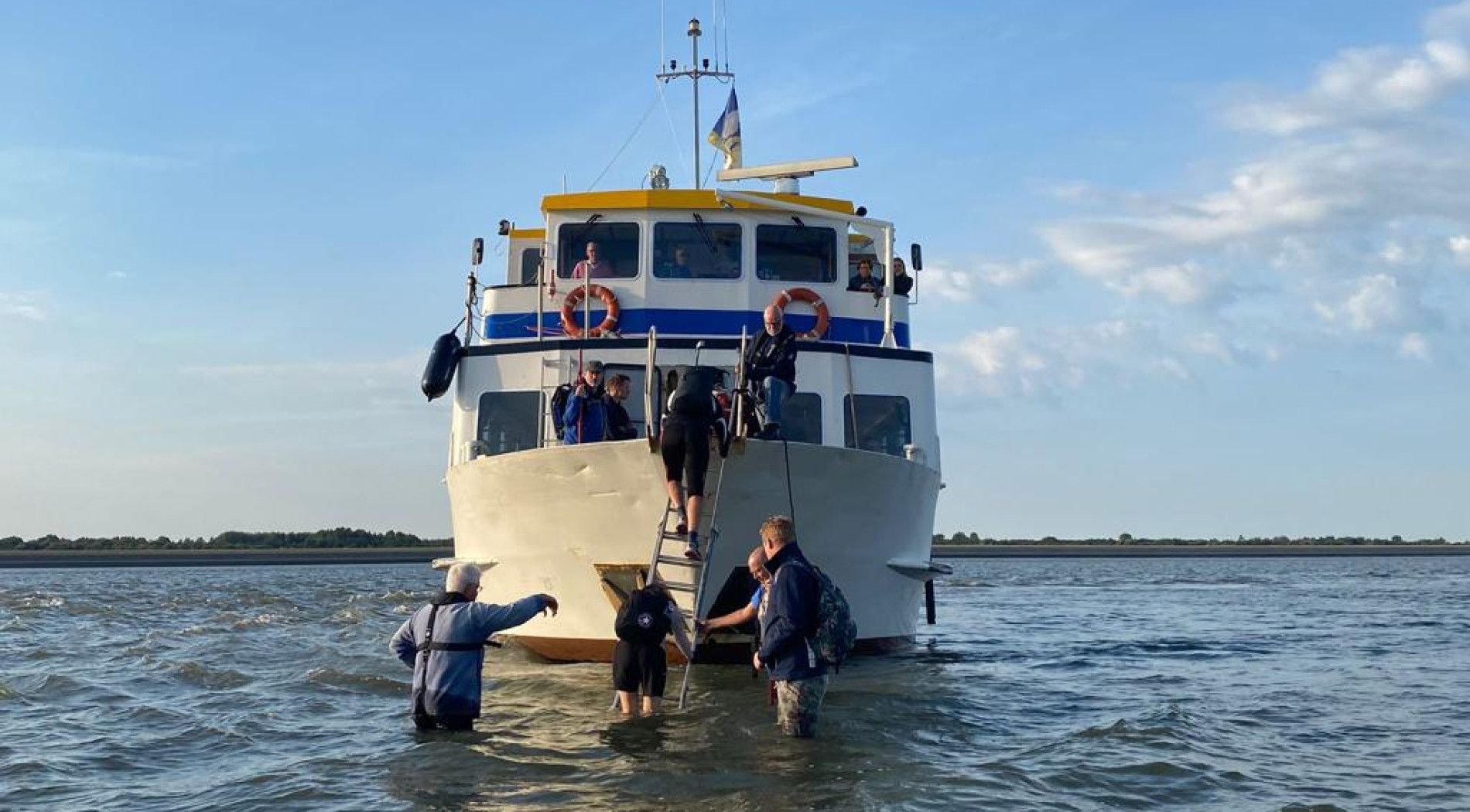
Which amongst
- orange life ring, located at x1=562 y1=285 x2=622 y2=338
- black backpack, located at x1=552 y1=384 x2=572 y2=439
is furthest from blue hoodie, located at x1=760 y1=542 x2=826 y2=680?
orange life ring, located at x1=562 y1=285 x2=622 y2=338

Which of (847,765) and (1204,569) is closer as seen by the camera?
(847,765)

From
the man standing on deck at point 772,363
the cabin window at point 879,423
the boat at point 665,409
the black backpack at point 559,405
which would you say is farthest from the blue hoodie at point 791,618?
the cabin window at point 879,423

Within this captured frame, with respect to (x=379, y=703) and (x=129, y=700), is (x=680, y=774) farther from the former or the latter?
(x=129, y=700)

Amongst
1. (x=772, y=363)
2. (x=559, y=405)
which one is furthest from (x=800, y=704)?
(x=559, y=405)

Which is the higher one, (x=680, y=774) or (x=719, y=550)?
(x=719, y=550)

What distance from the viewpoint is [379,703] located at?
11.5 meters

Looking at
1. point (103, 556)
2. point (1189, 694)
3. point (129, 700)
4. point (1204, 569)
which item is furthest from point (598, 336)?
point (103, 556)

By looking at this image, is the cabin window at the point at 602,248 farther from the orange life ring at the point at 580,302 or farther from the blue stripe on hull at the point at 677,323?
the blue stripe on hull at the point at 677,323

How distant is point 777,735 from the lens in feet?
29.6

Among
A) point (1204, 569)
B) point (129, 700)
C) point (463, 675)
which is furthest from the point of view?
point (1204, 569)

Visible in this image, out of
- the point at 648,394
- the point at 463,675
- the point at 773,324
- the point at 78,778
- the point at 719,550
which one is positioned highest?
the point at 773,324

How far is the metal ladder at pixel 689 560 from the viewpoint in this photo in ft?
35.6

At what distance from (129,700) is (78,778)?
11.9 ft

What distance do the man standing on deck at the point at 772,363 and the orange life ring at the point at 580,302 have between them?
296cm
